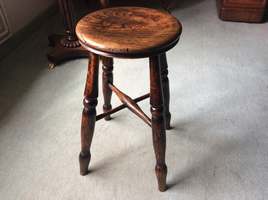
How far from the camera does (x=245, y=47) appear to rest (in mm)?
1746

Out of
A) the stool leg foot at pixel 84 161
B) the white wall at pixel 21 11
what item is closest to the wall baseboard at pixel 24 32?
the white wall at pixel 21 11

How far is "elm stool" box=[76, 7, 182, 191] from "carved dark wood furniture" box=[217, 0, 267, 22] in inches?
A: 50.1

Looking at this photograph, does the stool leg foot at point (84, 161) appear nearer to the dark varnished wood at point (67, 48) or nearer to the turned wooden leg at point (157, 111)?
the turned wooden leg at point (157, 111)

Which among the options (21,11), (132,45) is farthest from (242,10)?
(132,45)

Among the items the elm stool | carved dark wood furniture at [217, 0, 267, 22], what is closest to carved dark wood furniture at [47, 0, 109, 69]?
the elm stool

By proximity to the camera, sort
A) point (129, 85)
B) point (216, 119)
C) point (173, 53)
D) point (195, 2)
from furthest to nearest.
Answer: point (195, 2) → point (173, 53) → point (129, 85) → point (216, 119)

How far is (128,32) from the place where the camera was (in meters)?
0.78

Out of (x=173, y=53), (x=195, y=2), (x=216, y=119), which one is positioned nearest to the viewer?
(x=216, y=119)

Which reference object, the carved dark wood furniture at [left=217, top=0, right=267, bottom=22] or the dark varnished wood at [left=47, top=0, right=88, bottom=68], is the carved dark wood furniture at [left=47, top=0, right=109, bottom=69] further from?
the carved dark wood furniture at [left=217, top=0, right=267, bottom=22]

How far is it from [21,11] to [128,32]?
1.30m

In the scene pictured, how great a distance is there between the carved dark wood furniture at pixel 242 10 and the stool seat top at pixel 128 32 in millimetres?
1295

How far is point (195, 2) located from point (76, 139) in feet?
5.47

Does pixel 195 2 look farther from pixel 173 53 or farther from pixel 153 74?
pixel 153 74

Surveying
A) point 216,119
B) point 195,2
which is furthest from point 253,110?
point 195,2
